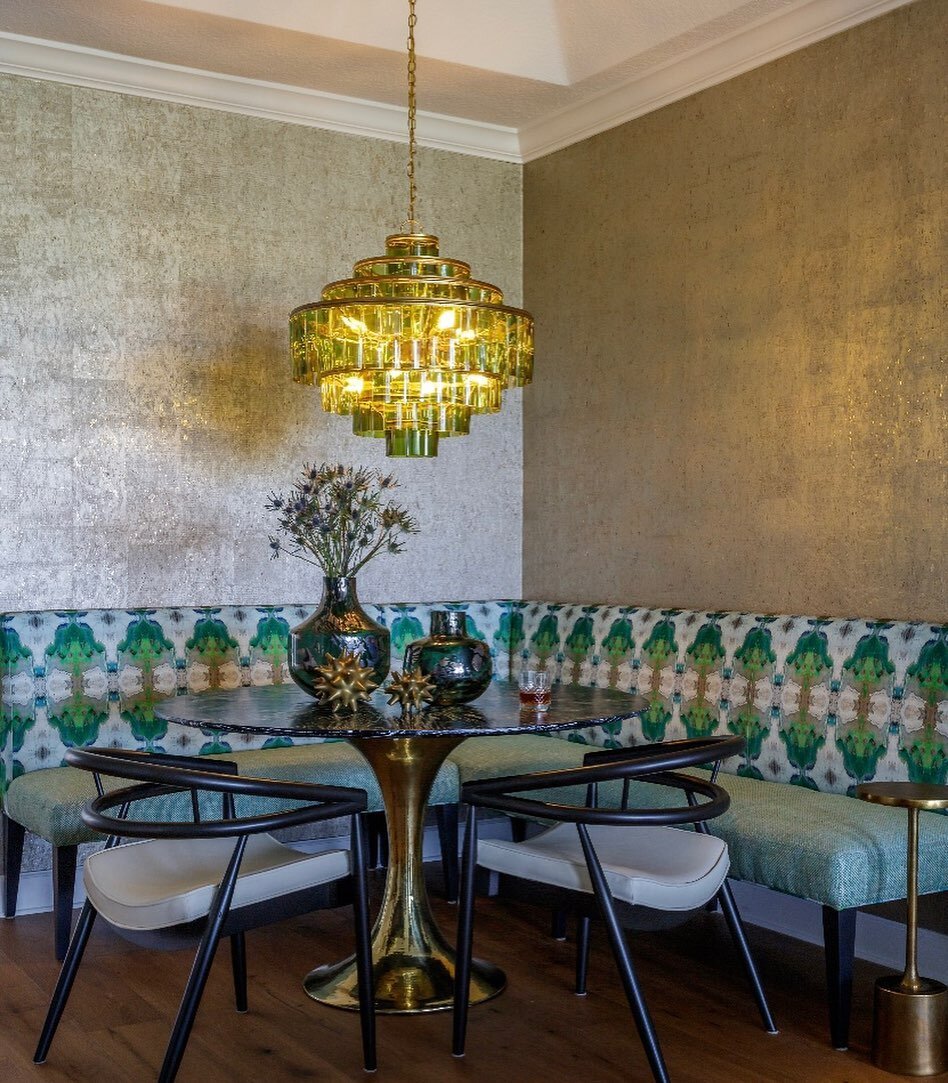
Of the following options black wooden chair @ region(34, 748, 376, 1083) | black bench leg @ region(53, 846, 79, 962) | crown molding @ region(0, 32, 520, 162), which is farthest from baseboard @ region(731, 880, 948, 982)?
→ crown molding @ region(0, 32, 520, 162)

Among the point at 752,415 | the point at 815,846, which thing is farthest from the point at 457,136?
the point at 815,846

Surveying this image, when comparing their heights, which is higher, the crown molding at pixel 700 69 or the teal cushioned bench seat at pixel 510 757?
the crown molding at pixel 700 69

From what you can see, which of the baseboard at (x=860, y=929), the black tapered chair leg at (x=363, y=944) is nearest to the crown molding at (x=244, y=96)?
the black tapered chair leg at (x=363, y=944)

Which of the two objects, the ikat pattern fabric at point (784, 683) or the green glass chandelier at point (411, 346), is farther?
the ikat pattern fabric at point (784, 683)

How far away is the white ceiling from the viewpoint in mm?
4148

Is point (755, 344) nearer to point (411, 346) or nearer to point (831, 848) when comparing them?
point (411, 346)

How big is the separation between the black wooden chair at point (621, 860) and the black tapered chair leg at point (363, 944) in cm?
21

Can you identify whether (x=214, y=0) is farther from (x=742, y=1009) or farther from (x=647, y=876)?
(x=742, y=1009)

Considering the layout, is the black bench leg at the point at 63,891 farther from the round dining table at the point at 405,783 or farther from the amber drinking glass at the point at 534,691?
the amber drinking glass at the point at 534,691

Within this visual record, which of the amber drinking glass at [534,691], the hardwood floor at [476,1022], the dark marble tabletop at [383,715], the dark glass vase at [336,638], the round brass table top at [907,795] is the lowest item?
the hardwood floor at [476,1022]

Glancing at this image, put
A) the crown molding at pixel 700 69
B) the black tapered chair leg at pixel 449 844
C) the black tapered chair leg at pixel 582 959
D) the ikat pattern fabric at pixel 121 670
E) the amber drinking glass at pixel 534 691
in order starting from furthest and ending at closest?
the black tapered chair leg at pixel 449 844 < the ikat pattern fabric at pixel 121 670 < the crown molding at pixel 700 69 < the black tapered chair leg at pixel 582 959 < the amber drinking glass at pixel 534 691

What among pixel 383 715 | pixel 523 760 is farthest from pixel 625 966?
pixel 523 760

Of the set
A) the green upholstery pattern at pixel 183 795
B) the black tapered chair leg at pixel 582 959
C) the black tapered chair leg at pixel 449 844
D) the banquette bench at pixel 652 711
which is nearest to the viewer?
the banquette bench at pixel 652 711

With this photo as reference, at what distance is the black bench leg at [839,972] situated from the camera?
9.73 ft
